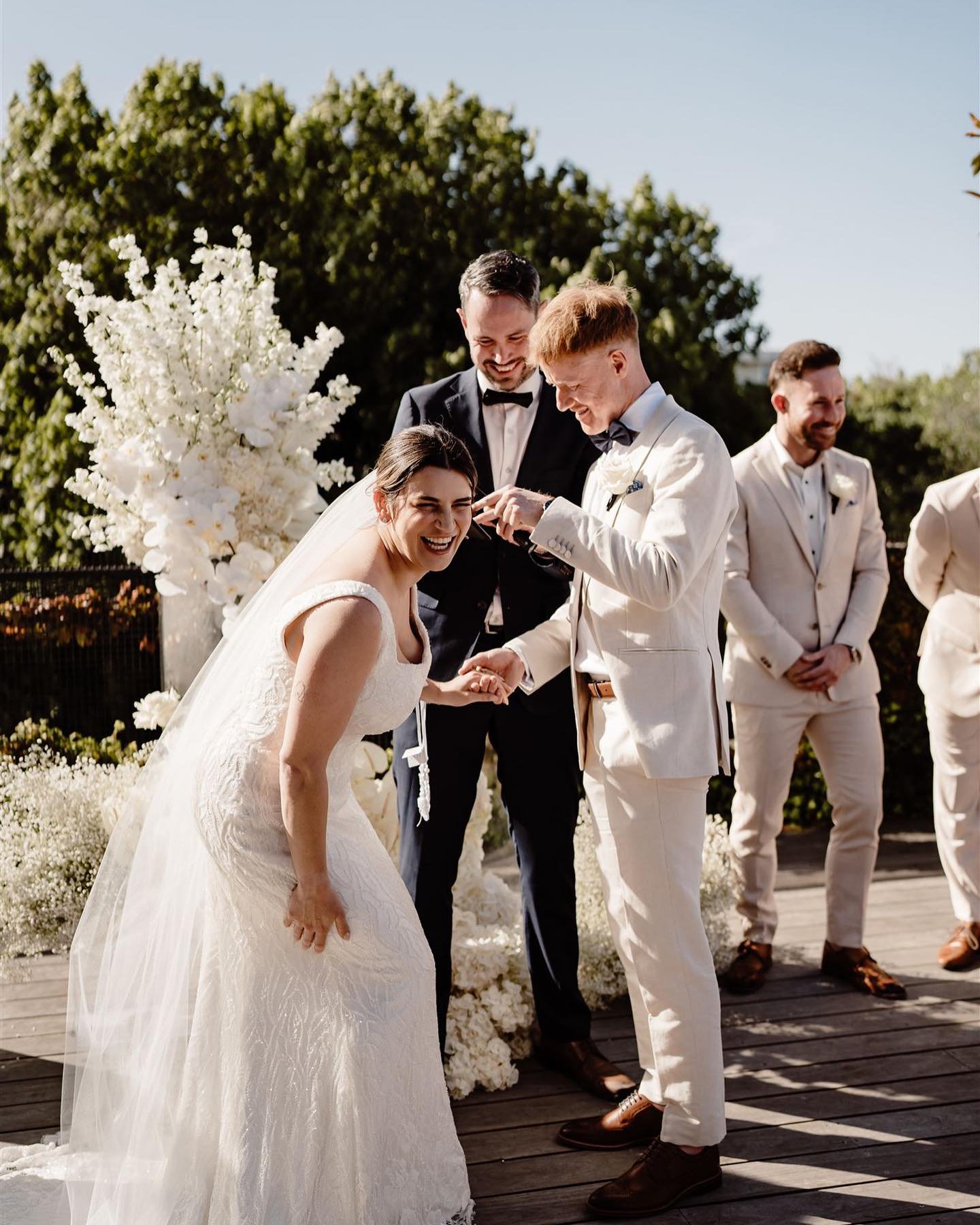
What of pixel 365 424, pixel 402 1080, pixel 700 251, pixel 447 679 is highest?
pixel 700 251

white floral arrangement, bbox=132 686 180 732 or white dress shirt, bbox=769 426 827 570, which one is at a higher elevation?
white dress shirt, bbox=769 426 827 570

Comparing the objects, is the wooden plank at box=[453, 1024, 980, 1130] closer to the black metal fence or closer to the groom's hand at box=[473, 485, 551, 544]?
the groom's hand at box=[473, 485, 551, 544]

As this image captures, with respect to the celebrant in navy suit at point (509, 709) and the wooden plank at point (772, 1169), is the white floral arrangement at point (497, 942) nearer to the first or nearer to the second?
the celebrant in navy suit at point (509, 709)

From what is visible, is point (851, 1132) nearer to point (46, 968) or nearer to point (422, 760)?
point (422, 760)

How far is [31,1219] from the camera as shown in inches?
98.3

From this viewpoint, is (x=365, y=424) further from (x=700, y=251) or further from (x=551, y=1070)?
(x=551, y=1070)

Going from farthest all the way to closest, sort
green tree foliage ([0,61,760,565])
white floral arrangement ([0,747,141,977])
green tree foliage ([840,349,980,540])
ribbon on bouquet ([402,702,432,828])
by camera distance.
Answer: green tree foliage ([840,349,980,540]) < green tree foliage ([0,61,760,565]) < white floral arrangement ([0,747,141,977]) < ribbon on bouquet ([402,702,432,828])

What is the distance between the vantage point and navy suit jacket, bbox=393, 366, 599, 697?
127 inches

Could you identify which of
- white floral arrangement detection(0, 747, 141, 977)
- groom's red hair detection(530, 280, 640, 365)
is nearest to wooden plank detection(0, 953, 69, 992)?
white floral arrangement detection(0, 747, 141, 977)

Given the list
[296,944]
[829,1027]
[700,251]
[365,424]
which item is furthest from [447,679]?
[700,251]

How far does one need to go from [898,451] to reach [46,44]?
1020cm

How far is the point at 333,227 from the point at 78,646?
625 centimetres

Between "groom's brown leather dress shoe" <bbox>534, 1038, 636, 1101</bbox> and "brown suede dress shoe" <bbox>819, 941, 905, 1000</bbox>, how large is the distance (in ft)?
3.41

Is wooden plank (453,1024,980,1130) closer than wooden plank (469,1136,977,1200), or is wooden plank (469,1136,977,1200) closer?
wooden plank (469,1136,977,1200)
